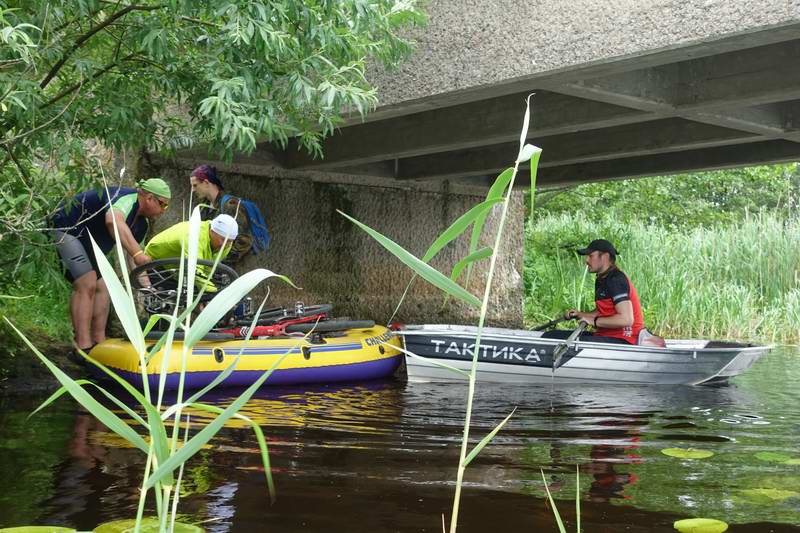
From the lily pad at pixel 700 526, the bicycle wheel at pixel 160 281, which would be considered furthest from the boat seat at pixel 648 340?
the lily pad at pixel 700 526

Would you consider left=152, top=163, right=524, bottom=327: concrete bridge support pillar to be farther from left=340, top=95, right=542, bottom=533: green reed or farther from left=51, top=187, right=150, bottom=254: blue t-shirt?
left=340, top=95, right=542, bottom=533: green reed

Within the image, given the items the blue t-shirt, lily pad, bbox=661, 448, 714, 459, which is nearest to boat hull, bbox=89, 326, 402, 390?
the blue t-shirt

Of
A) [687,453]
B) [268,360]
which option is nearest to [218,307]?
[687,453]

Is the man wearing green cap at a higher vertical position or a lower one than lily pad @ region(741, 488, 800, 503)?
higher

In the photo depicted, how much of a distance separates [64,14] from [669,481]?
431cm

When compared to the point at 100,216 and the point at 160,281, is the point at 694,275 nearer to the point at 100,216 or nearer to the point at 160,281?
the point at 100,216

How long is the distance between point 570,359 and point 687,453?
12.2 ft

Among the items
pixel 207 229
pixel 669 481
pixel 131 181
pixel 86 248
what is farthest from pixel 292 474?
pixel 131 181

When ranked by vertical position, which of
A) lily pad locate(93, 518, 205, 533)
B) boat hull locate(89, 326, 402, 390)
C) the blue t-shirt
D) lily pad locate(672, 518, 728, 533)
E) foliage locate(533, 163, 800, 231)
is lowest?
lily pad locate(672, 518, 728, 533)

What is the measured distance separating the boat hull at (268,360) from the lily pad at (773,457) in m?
2.91

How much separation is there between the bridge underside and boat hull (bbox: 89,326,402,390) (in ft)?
7.17

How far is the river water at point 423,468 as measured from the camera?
3393 mm

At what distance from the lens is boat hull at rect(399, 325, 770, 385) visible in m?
8.42

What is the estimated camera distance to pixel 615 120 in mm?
8125
